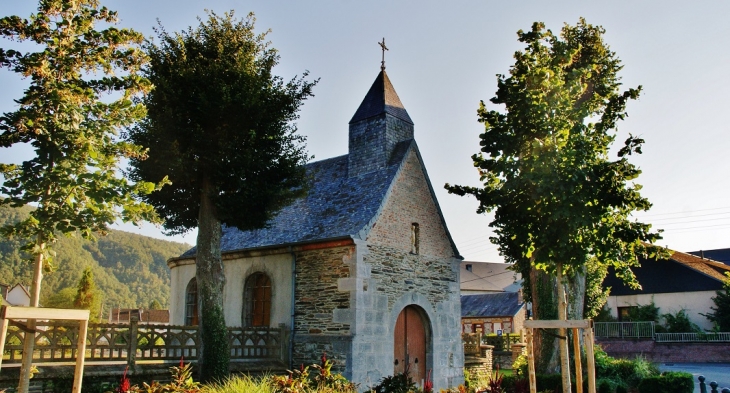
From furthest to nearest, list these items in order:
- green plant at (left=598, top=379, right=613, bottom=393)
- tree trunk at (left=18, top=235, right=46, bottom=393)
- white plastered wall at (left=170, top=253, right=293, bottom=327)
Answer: white plastered wall at (left=170, top=253, right=293, bottom=327) < green plant at (left=598, top=379, right=613, bottom=393) < tree trunk at (left=18, top=235, right=46, bottom=393)

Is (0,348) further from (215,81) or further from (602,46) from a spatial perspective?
(602,46)

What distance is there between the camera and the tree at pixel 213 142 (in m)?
13.3

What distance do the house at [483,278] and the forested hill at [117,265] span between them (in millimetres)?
51682

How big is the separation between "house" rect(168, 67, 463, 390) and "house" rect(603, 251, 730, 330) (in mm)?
22567

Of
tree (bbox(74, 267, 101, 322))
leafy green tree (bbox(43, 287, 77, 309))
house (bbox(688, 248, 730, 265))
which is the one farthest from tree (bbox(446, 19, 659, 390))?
house (bbox(688, 248, 730, 265))

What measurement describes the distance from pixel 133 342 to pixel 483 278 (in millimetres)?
56774

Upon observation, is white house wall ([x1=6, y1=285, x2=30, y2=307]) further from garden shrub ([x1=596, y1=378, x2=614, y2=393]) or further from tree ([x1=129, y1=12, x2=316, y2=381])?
garden shrub ([x1=596, y1=378, x2=614, y2=393])

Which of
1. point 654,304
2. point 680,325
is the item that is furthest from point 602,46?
point 654,304

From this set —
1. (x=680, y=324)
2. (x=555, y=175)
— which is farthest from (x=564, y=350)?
(x=680, y=324)

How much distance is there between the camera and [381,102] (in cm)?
1803

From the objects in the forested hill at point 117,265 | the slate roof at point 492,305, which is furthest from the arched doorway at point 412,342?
the forested hill at point 117,265

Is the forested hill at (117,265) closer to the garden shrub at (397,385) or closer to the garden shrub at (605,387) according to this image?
the garden shrub at (397,385)

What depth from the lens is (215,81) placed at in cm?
1339

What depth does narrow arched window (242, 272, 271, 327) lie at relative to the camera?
675 inches
